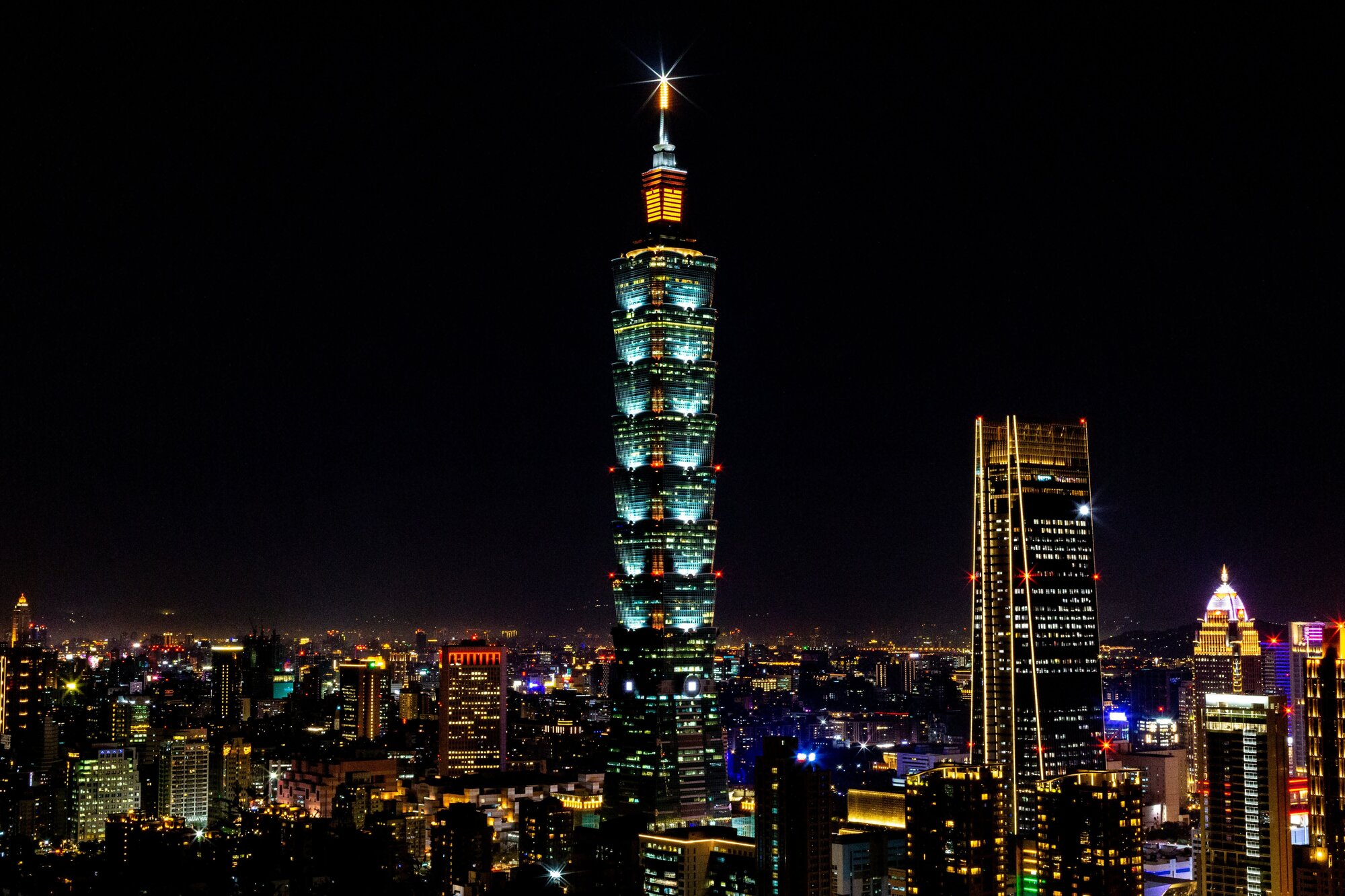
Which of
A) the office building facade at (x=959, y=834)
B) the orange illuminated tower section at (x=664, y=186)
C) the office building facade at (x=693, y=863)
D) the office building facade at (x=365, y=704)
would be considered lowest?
the office building facade at (x=693, y=863)

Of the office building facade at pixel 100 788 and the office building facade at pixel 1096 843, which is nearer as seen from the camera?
the office building facade at pixel 1096 843

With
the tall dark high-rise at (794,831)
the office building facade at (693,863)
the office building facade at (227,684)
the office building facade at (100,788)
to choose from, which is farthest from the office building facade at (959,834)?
the office building facade at (227,684)

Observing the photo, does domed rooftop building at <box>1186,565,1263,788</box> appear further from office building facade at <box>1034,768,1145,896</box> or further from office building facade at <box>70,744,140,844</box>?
office building facade at <box>70,744,140,844</box>

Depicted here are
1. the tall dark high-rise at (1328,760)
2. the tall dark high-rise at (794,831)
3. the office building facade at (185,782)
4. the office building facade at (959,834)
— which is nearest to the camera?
the tall dark high-rise at (1328,760)

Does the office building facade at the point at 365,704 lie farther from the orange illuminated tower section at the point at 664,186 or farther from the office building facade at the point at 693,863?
the office building facade at the point at 693,863

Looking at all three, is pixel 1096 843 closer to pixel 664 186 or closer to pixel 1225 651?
pixel 664 186

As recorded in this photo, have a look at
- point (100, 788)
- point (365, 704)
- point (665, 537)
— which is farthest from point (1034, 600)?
point (365, 704)

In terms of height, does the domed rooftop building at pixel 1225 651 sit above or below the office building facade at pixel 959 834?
above

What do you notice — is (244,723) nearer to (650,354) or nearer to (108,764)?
(108,764)

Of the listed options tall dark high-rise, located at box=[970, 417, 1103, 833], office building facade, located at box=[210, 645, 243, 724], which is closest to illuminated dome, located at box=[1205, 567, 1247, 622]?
tall dark high-rise, located at box=[970, 417, 1103, 833]
